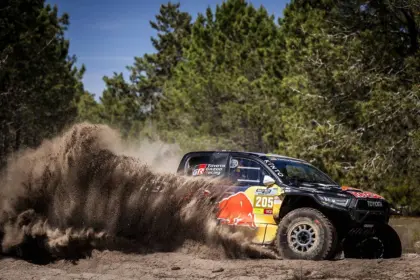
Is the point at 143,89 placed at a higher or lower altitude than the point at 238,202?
higher

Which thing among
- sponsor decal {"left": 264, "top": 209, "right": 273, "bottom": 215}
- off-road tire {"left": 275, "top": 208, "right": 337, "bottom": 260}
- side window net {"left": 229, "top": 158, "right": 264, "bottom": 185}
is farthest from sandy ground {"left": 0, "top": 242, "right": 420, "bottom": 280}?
side window net {"left": 229, "top": 158, "right": 264, "bottom": 185}

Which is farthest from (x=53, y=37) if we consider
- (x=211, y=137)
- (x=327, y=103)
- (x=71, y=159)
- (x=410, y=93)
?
(x=71, y=159)

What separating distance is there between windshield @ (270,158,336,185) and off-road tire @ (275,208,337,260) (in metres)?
0.66

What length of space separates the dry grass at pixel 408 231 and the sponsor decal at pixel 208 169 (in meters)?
4.12

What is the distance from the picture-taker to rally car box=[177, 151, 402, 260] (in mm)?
9312

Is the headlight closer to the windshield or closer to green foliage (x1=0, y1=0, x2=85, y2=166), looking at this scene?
the windshield

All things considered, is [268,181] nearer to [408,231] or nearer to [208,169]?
[208,169]

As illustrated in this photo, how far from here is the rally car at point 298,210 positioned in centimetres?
931

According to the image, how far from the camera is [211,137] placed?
1359 inches

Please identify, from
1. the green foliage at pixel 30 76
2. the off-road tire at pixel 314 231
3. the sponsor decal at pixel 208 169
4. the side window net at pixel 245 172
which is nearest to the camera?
the off-road tire at pixel 314 231

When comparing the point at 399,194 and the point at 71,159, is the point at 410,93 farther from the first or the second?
the point at 71,159

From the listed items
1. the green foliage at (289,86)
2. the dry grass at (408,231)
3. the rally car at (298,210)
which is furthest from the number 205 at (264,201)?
the green foliage at (289,86)

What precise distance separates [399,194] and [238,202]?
1240cm

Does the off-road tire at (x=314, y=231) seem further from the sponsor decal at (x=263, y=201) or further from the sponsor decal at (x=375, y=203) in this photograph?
the sponsor decal at (x=375, y=203)
